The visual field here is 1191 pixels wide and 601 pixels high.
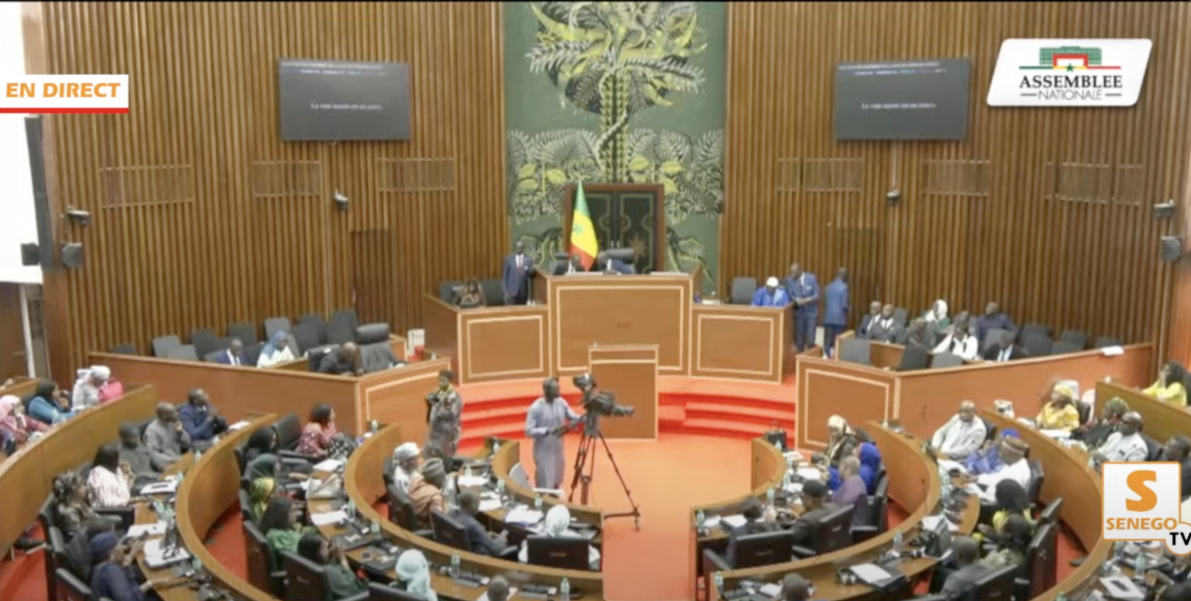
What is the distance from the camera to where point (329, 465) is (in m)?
9.94

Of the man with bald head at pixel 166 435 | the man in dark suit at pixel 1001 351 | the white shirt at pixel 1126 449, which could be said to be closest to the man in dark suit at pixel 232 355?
the man with bald head at pixel 166 435

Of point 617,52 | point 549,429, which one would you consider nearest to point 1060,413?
point 549,429

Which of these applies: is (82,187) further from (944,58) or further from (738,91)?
(944,58)

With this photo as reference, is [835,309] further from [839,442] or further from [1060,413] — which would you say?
[839,442]

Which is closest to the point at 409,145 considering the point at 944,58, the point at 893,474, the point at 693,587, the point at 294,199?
the point at 294,199

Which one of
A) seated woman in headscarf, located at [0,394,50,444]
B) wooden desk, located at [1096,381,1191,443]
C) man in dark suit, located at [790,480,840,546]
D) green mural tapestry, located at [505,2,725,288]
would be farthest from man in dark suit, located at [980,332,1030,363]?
seated woman in headscarf, located at [0,394,50,444]

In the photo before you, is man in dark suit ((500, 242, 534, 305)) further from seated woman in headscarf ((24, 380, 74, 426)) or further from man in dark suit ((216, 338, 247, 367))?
seated woman in headscarf ((24, 380, 74, 426))

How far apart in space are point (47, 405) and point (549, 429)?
4.70m

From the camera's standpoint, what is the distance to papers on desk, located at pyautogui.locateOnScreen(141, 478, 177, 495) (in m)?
9.20

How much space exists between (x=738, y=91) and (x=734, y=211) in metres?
1.63

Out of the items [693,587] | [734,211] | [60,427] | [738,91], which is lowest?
[693,587]

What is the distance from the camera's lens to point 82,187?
1303cm

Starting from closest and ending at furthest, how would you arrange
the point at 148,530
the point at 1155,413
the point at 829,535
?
1. the point at 829,535
2. the point at 148,530
3. the point at 1155,413

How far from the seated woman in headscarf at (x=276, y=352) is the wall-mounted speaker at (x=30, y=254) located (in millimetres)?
2559
